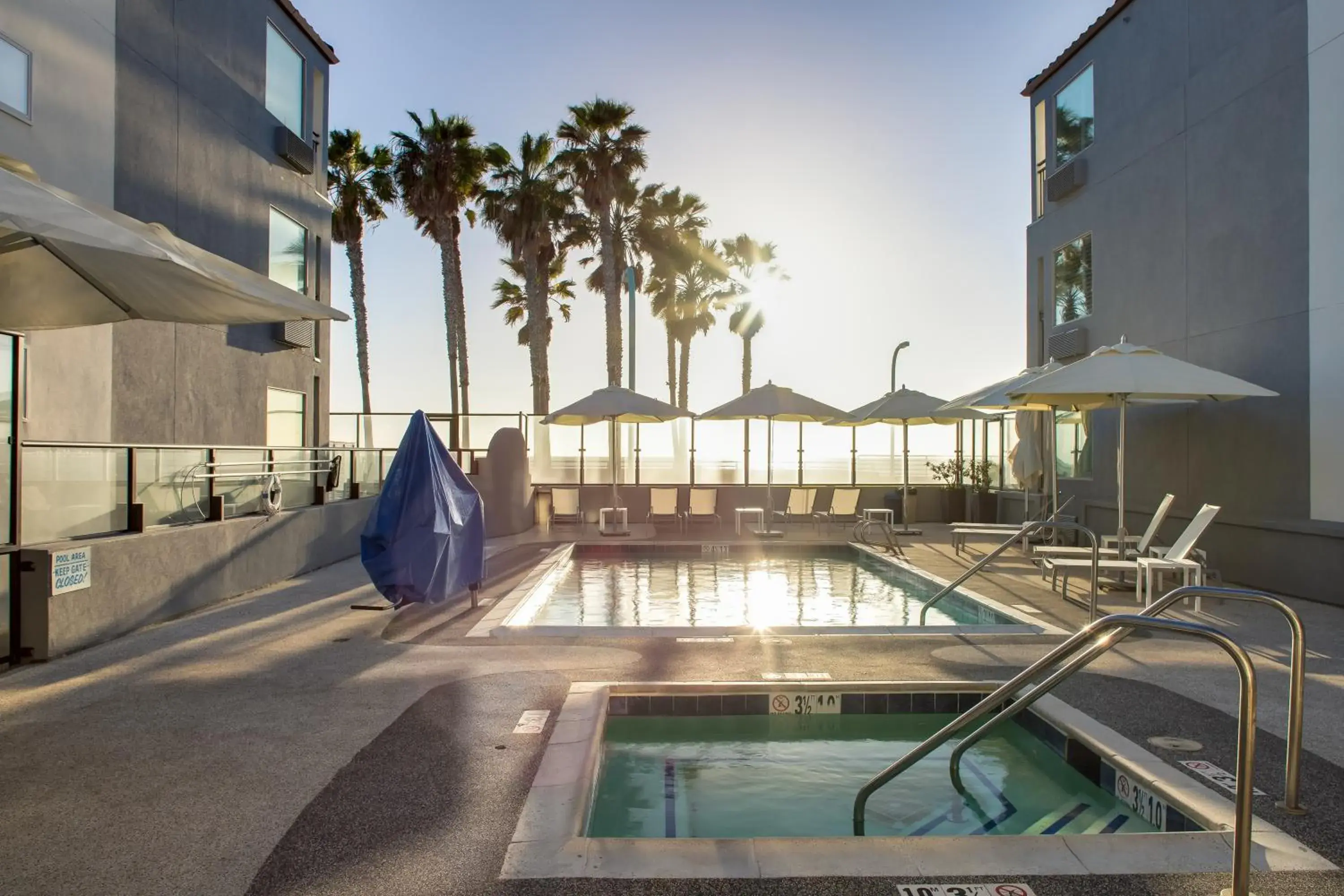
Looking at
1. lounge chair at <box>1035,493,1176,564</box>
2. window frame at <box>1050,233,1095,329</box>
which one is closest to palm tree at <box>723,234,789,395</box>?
window frame at <box>1050,233,1095,329</box>

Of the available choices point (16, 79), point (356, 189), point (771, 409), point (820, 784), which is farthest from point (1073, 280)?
point (356, 189)

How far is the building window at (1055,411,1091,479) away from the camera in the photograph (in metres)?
13.0

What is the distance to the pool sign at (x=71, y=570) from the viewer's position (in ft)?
18.8

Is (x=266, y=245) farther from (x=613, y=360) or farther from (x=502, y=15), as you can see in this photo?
(x=613, y=360)

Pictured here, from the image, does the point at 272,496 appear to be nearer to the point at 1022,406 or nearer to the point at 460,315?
the point at 1022,406

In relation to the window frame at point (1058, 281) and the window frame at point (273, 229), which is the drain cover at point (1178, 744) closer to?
the window frame at point (1058, 281)

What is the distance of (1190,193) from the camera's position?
10.5 meters

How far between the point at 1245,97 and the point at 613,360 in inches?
654

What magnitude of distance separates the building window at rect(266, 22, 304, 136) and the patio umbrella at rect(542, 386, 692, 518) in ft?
21.5

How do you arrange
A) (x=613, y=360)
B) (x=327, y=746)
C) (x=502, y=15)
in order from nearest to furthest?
(x=327, y=746) → (x=502, y=15) → (x=613, y=360)

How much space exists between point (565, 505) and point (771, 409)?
4463mm

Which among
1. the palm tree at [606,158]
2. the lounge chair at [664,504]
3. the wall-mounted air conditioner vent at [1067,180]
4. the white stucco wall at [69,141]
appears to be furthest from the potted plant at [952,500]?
the white stucco wall at [69,141]

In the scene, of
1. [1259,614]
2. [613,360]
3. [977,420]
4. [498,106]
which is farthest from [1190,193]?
[613,360]

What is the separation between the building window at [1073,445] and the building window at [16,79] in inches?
519
